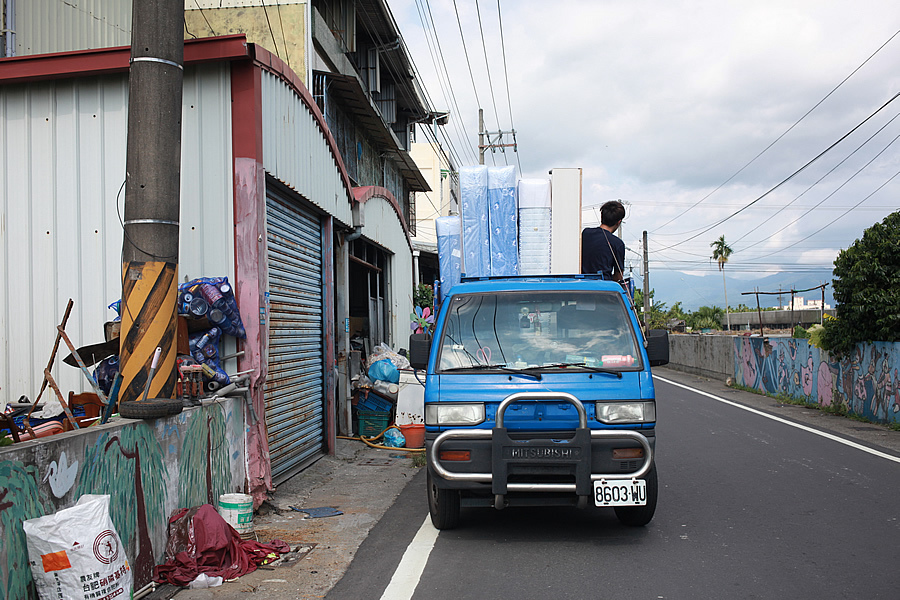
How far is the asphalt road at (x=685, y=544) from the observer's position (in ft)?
14.9

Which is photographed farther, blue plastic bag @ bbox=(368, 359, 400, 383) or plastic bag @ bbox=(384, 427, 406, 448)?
blue plastic bag @ bbox=(368, 359, 400, 383)

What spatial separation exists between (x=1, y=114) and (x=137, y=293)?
3916 mm

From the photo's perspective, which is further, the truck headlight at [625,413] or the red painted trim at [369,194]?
the red painted trim at [369,194]

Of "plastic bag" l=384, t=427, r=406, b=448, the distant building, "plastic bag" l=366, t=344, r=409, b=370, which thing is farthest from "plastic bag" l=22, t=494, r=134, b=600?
the distant building

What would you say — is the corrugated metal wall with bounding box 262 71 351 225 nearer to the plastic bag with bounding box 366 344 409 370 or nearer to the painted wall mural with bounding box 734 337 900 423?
the plastic bag with bounding box 366 344 409 370

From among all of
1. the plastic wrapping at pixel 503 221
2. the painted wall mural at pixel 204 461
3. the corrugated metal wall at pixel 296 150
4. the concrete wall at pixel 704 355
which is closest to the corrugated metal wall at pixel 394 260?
the corrugated metal wall at pixel 296 150

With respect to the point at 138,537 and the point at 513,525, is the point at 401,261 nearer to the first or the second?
the point at 513,525

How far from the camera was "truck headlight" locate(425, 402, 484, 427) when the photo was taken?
547cm

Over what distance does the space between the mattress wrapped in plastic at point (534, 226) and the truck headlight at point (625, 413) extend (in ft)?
7.00

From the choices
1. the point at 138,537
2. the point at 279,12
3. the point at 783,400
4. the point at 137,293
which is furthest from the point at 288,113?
the point at 783,400

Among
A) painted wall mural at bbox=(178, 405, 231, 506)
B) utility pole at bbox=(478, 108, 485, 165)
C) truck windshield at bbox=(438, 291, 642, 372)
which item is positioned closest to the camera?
painted wall mural at bbox=(178, 405, 231, 506)

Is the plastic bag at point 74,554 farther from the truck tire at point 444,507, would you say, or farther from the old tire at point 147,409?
the truck tire at point 444,507

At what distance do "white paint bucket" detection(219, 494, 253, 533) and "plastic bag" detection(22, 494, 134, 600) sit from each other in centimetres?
163

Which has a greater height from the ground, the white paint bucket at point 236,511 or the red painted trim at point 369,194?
the red painted trim at point 369,194
